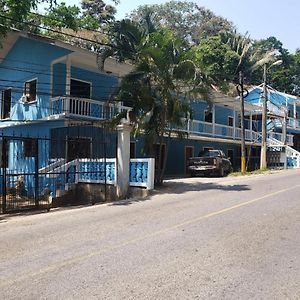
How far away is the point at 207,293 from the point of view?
4.79 m

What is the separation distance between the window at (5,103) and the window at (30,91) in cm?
203

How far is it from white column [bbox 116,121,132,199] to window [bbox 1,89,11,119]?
11461mm

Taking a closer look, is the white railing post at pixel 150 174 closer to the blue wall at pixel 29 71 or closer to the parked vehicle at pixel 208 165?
the blue wall at pixel 29 71

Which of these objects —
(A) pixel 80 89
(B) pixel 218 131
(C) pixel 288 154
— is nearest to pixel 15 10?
(A) pixel 80 89

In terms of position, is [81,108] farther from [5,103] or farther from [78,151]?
[5,103]

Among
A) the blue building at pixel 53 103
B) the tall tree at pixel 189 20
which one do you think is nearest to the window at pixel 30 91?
the blue building at pixel 53 103

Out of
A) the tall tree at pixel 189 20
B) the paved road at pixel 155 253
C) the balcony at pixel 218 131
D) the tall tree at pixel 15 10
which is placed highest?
the tall tree at pixel 189 20

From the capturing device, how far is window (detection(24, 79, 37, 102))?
2210 cm

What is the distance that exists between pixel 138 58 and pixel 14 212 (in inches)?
321

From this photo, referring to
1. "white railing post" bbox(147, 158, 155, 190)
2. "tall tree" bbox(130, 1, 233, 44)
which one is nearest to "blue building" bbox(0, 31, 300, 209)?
"white railing post" bbox(147, 158, 155, 190)

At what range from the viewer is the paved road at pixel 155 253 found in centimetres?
495

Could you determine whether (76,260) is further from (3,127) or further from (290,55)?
(290,55)

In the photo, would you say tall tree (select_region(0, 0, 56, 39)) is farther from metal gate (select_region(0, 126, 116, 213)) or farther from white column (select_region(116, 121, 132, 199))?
white column (select_region(116, 121, 132, 199))

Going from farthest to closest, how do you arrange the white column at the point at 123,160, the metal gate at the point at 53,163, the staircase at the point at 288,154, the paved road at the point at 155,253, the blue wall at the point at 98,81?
the staircase at the point at 288,154 → the blue wall at the point at 98,81 → the white column at the point at 123,160 → the metal gate at the point at 53,163 → the paved road at the point at 155,253
